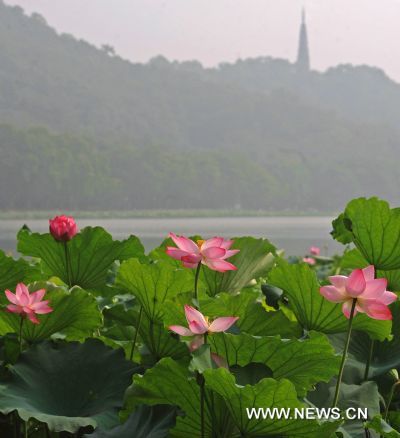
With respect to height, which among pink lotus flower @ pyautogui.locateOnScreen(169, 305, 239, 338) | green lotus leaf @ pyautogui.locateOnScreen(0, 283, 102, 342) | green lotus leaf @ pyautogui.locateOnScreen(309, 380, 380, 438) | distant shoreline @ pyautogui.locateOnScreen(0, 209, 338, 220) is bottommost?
distant shoreline @ pyautogui.locateOnScreen(0, 209, 338, 220)

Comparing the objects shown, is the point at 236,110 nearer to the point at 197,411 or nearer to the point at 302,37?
the point at 302,37

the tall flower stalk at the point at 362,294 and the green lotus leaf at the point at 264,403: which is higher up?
the tall flower stalk at the point at 362,294

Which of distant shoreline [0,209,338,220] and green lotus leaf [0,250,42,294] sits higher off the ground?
green lotus leaf [0,250,42,294]

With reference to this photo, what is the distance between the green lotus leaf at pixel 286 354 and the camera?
561 millimetres

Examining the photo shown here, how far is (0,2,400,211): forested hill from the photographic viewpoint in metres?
47.6

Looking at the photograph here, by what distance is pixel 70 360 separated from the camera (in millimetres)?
629

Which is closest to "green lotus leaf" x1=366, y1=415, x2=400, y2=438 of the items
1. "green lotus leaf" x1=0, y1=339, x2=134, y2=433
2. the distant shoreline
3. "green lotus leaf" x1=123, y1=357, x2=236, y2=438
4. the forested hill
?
"green lotus leaf" x1=123, y1=357, x2=236, y2=438

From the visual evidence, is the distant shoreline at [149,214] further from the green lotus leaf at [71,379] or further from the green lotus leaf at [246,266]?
the green lotus leaf at [71,379]

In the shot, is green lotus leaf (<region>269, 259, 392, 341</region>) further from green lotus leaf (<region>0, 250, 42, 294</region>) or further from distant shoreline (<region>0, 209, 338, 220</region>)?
distant shoreline (<region>0, 209, 338, 220</region>)

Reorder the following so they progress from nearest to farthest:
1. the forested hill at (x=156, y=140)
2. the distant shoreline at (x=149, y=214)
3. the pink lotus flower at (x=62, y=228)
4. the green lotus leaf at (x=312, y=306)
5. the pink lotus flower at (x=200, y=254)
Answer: the pink lotus flower at (x=200, y=254) → the green lotus leaf at (x=312, y=306) → the pink lotus flower at (x=62, y=228) → the distant shoreline at (x=149, y=214) → the forested hill at (x=156, y=140)

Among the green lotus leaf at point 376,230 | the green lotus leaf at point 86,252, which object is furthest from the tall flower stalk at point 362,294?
the green lotus leaf at point 86,252

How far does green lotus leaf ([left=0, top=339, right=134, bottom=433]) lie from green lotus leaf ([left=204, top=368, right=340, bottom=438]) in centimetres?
13

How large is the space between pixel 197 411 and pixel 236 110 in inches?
2676

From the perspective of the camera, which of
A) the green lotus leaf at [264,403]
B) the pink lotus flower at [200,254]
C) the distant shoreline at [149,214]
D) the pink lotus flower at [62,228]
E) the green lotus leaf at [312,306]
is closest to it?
the green lotus leaf at [264,403]
